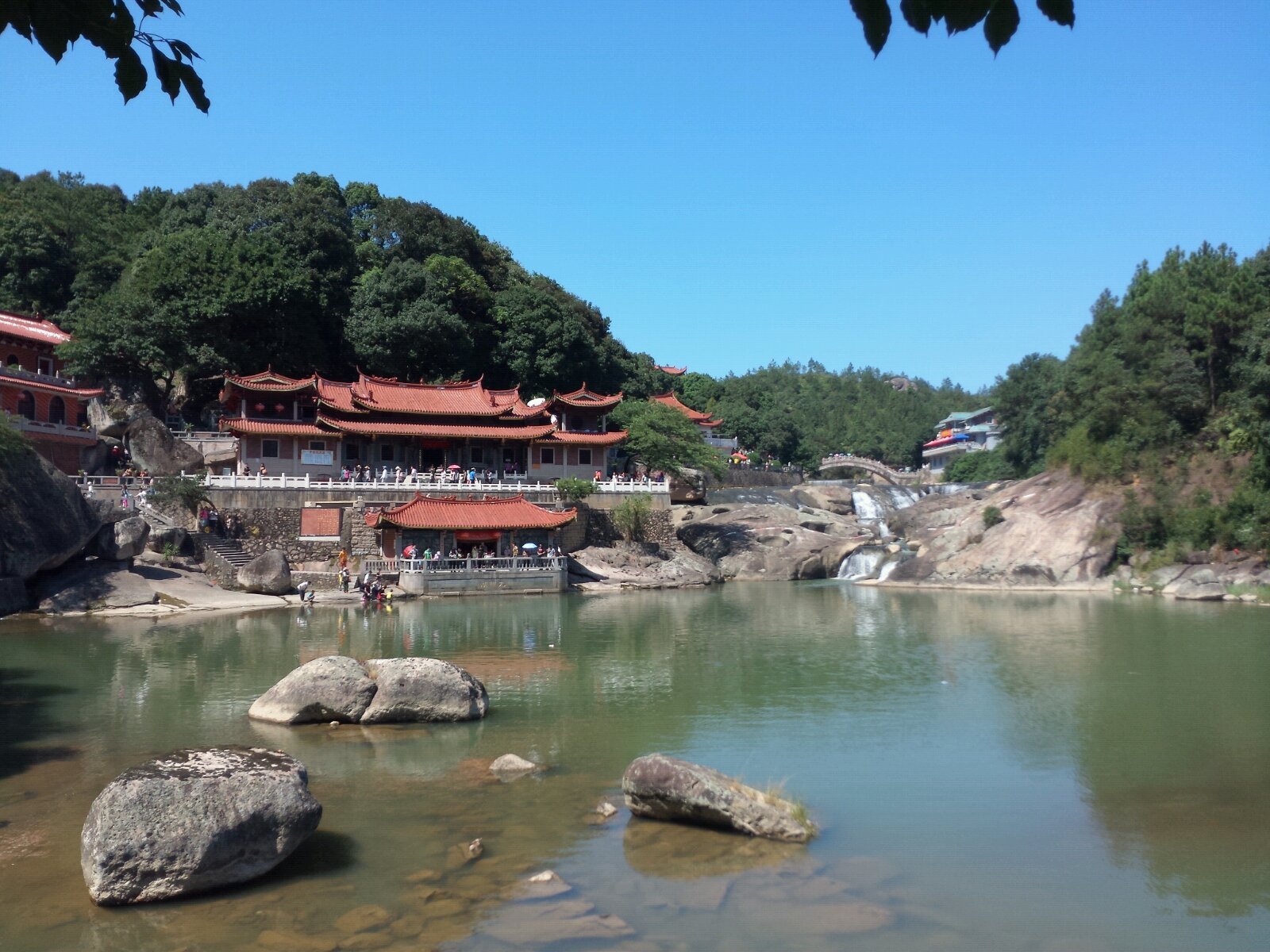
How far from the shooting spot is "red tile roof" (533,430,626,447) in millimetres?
44875

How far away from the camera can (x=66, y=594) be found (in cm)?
2855

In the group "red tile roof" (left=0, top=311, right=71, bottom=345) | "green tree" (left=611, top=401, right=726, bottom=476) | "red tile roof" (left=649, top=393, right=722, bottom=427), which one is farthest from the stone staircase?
"red tile roof" (left=649, top=393, right=722, bottom=427)

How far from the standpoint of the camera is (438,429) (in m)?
42.9

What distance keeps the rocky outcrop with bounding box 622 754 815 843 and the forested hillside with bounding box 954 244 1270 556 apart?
30.9m

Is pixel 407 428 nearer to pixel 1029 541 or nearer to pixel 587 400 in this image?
pixel 587 400

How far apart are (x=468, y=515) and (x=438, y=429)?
7.46m

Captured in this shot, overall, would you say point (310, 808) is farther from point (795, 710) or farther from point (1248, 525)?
point (1248, 525)

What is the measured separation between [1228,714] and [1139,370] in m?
29.2

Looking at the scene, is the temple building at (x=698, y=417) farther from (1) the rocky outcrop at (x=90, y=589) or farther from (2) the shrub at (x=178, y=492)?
(1) the rocky outcrop at (x=90, y=589)

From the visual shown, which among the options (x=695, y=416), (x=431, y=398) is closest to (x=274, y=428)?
(x=431, y=398)

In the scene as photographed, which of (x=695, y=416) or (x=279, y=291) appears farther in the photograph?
(x=695, y=416)

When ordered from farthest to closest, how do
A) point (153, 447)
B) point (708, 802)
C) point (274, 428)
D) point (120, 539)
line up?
point (153, 447), point (274, 428), point (120, 539), point (708, 802)

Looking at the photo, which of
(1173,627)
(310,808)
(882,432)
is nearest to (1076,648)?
(1173,627)

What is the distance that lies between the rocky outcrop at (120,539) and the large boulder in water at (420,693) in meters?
18.8
